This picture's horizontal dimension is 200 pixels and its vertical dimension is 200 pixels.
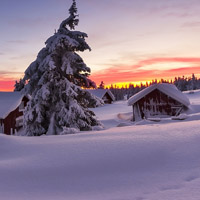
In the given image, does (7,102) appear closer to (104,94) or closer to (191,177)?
(191,177)

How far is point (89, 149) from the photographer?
5.91 metres

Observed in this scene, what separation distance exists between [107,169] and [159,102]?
69.7ft

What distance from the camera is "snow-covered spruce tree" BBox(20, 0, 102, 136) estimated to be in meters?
14.2

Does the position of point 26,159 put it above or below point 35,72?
below

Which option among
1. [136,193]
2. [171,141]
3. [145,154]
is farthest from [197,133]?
[136,193]

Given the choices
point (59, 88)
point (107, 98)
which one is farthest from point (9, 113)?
point (107, 98)

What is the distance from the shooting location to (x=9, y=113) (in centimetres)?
2533

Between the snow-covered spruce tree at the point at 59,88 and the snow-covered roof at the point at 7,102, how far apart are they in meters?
9.83

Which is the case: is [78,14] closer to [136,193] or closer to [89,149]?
[89,149]

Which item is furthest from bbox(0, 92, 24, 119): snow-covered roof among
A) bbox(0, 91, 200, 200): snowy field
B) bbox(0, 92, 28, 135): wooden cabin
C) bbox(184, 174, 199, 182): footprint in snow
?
bbox(184, 174, 199, 182): footprint in snow

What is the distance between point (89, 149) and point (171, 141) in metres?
2.24

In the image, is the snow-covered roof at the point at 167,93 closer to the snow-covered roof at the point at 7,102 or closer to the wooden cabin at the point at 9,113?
the snow-covered roof at the point at 7,102

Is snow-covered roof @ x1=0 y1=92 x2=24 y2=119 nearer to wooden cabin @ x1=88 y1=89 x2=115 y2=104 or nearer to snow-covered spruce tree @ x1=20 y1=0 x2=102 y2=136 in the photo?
snow-covered spruce tree @ x1=20 y1=0 x2=102 y2=136

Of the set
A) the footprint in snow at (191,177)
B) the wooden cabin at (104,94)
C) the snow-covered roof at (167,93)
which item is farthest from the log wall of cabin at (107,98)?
the footprint in snow at (191,177)
